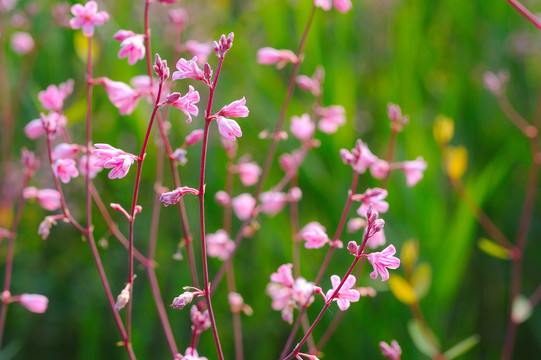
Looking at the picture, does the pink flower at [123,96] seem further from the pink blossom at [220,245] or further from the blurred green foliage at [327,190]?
the blurred green foliage at [327,190]

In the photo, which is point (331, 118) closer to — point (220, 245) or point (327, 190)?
point (220, 245)

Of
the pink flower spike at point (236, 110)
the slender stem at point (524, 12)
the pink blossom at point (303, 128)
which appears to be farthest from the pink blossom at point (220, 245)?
the slender stem at point (524, 12)

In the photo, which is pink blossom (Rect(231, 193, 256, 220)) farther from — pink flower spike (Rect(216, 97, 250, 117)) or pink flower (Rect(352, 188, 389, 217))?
pink flower spike (Rect(216, 97, 250, 117))

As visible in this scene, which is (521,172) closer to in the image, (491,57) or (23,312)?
(491,57)

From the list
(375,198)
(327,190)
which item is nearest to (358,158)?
(375,198)

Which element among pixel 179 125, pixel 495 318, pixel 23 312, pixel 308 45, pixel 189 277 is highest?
pixel 308 45

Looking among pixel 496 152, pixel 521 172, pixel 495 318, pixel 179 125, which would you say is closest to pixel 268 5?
pixel 179 125

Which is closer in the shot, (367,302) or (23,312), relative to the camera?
(367,302)
